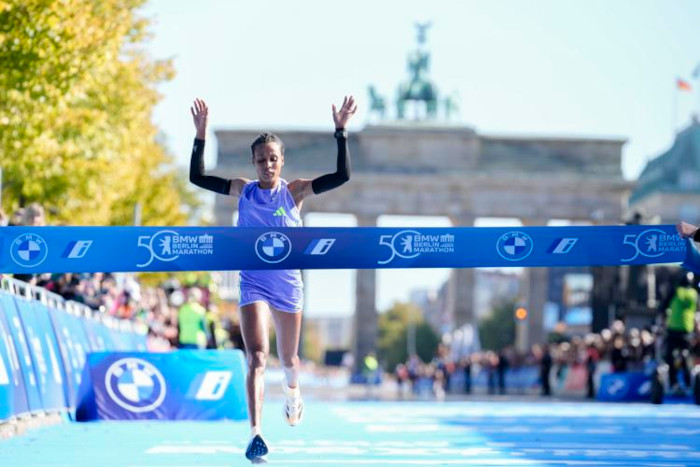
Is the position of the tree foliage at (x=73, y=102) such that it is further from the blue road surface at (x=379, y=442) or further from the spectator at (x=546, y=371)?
the spectator at (x=546, y=371)

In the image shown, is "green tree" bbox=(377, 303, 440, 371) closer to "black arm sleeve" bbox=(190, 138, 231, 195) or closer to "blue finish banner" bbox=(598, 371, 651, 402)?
"blue finish banner" bbox=(598, 371, 651, 402)

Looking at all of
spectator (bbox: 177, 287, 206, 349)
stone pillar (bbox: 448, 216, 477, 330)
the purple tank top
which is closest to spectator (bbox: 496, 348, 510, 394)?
stone pillar (bbox: 448, 216, 477, 330)

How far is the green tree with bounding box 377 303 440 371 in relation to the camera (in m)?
156

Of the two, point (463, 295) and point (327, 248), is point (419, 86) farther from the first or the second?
point (327, 248)

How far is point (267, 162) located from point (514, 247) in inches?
79.1

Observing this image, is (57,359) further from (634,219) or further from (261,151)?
(634,219)

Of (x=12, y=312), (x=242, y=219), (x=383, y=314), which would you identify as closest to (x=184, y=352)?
(x=12, y=312)

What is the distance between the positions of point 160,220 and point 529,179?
38.4 meters

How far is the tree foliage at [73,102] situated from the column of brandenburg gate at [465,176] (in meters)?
39.7

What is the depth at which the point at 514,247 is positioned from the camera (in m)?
10.2

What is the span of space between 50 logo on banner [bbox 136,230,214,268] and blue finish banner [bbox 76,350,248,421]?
18.9 ft

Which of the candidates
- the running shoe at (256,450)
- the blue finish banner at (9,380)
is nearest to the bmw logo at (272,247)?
the running shoe at (256,450)

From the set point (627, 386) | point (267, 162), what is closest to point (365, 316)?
point (627, 386)

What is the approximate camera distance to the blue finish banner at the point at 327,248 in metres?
9.78
